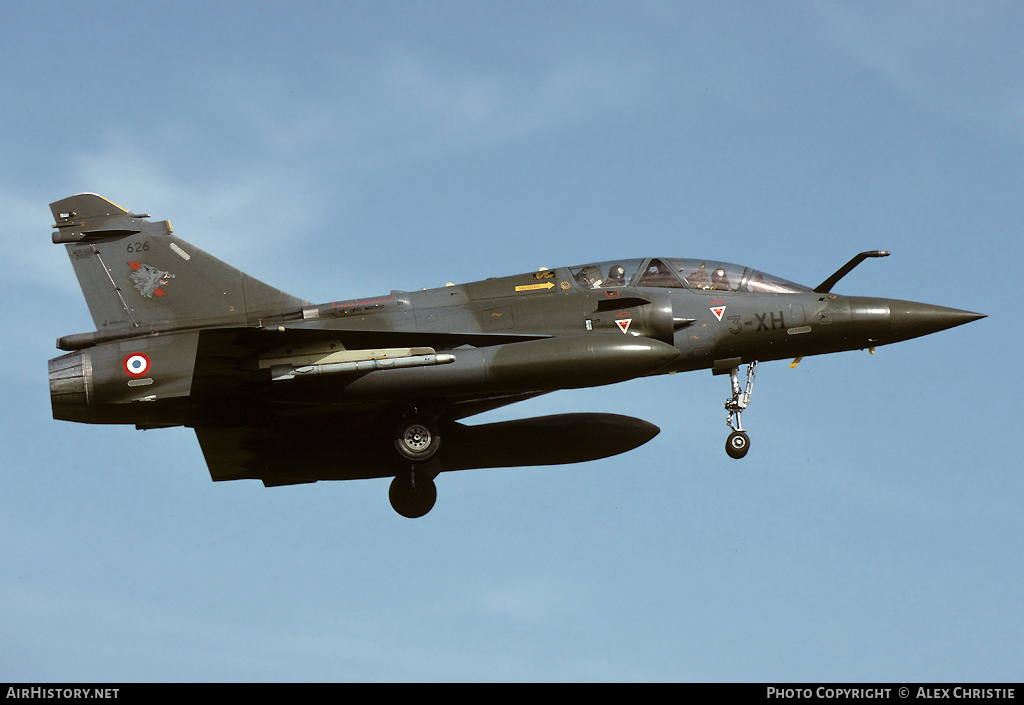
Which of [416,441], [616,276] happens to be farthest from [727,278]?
[416,441]

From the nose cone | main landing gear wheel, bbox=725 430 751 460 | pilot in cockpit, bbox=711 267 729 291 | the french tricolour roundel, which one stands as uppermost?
pilot in cockpit, bbox=711 267 729 291

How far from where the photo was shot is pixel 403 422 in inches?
781

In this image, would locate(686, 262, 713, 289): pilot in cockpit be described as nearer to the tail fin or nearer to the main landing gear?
the main landing gear

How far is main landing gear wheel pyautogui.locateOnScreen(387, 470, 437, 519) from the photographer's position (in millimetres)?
21438

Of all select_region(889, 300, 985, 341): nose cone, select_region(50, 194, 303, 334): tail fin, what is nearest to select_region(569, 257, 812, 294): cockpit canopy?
select_region(889, 300, 985, 341): nose cone

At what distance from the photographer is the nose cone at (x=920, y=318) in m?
20.1

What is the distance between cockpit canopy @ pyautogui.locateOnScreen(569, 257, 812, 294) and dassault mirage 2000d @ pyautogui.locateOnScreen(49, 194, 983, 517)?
3cm

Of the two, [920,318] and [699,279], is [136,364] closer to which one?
[699,279]

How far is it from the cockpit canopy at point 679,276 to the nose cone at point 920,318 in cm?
150

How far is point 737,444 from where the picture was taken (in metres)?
19.8

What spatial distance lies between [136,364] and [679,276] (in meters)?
8.98
